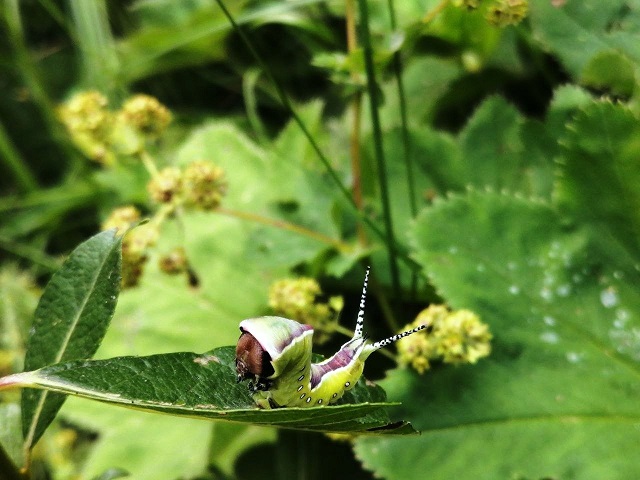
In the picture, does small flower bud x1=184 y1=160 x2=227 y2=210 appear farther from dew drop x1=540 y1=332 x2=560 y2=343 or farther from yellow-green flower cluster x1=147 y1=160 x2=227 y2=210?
dew drop x1=540 y1=332 x2=560 y2=343

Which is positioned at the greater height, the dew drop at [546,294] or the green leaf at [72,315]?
the green leaf at [72,315]

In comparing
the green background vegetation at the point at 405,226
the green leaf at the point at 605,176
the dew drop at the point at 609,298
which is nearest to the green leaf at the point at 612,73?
the green background vegetation at the point at 405,226

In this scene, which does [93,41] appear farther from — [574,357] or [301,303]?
[574,357]

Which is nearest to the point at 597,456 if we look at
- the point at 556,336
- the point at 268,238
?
the point at 556,336

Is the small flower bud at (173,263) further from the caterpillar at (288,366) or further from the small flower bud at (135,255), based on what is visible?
the caterpillar at (288,366)

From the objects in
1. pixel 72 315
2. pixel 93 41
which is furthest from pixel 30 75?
pixel 72 315

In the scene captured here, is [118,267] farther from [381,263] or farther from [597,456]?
[597,456]

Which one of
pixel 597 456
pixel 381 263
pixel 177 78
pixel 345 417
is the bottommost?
pixel 597 456

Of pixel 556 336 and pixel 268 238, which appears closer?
pixel 556 336
